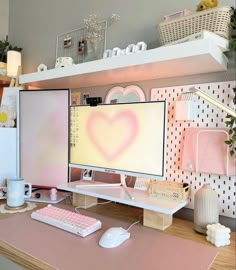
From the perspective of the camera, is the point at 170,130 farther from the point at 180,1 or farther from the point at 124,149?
the point at 180,1

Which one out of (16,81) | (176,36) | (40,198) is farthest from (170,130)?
(16,81)

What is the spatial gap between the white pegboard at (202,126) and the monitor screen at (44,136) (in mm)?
590

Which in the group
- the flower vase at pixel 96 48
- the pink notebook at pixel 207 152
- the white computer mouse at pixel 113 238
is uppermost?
the flower vase at pixel 96 48

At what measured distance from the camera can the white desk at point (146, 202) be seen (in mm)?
947

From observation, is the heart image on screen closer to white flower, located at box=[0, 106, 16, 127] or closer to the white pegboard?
the white pegboard

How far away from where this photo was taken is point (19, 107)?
5.13 ft

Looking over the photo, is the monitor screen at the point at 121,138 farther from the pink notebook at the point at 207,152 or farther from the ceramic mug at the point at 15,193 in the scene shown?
the ceramic mug at the point at 15,193

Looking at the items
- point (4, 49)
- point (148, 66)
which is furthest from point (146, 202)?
point (4, 49)

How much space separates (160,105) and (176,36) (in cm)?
29

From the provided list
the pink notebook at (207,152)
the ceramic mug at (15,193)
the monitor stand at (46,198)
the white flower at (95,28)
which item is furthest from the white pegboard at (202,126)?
the ceramic mug at (15,193)

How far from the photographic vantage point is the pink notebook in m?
0.98

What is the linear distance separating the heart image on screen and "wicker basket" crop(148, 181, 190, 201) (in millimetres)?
218

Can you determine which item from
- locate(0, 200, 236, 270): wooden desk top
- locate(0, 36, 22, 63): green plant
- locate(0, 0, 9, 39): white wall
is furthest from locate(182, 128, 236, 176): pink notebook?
locate(0, 0, 9, 39): white wall

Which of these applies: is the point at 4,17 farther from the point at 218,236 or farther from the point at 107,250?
the point at 218,236
